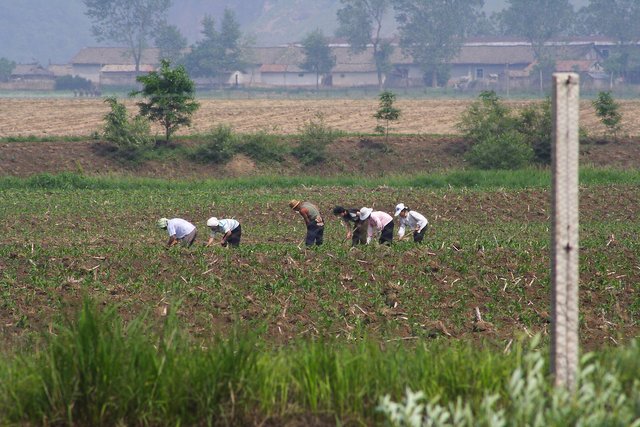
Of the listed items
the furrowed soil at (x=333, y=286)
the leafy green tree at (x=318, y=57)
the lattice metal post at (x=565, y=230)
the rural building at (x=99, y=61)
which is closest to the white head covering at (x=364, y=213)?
the furrowed soil at (x=333, y=286)

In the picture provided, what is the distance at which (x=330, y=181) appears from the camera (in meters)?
36.3

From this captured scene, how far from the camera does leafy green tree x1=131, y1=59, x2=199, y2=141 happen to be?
41125mm

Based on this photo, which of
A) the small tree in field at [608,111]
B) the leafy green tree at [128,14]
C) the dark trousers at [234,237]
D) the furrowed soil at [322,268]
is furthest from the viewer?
the leafy green tree at [128,14]

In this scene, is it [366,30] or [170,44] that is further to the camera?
[170,44]

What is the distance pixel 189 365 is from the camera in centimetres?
755

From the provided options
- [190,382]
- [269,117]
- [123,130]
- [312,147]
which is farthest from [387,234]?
[269,117]

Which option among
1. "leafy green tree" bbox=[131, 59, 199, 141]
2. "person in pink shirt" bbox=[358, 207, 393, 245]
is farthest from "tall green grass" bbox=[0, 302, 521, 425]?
"leafy green tree" bbox=[131, 59, 199, 141]

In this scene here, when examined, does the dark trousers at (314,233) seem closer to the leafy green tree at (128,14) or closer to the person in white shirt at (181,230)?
the person in white shirt at (181,230)

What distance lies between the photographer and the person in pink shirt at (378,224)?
798 inches

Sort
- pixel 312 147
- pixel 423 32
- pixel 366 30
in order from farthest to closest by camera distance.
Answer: pixel 366 30 → pixel 423 32 → pixel 312 147

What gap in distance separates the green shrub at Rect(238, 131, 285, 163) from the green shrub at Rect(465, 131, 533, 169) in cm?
798

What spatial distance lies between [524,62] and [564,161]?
11696 cm

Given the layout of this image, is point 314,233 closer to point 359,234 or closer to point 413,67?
point 359,234

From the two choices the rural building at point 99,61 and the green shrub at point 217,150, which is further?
the rural building at point 99,61
